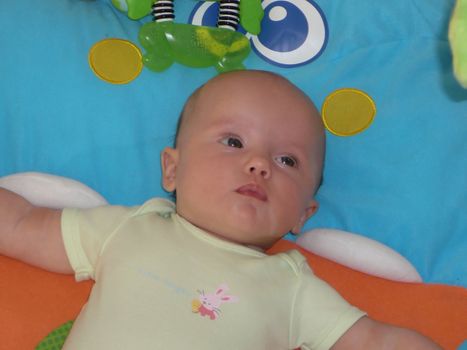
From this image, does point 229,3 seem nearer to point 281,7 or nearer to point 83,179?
point 281,7

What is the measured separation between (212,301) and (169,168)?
1.09ft

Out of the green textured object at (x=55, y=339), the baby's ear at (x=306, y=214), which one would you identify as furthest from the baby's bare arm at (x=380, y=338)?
the green textured object at (x=55, y=339)

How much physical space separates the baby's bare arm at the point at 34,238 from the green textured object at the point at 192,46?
1.50 ft

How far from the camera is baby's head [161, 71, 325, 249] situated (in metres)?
Answer: 1.25

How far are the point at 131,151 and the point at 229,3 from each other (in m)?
0.40

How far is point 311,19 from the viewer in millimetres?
1628

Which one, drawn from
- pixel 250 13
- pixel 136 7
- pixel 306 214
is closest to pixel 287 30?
pixel 250 13

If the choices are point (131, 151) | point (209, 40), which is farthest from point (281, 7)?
point (131, 151)

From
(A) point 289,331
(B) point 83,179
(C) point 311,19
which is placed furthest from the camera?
(C) point 311,19

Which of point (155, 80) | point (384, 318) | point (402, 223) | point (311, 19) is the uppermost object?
point (311, 19)

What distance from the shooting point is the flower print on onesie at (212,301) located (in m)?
1.18

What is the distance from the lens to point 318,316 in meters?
1.25

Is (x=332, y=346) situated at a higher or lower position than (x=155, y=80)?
lower

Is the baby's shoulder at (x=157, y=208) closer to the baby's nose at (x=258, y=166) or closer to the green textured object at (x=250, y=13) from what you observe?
the baby's nose at (x=258, y=166)
